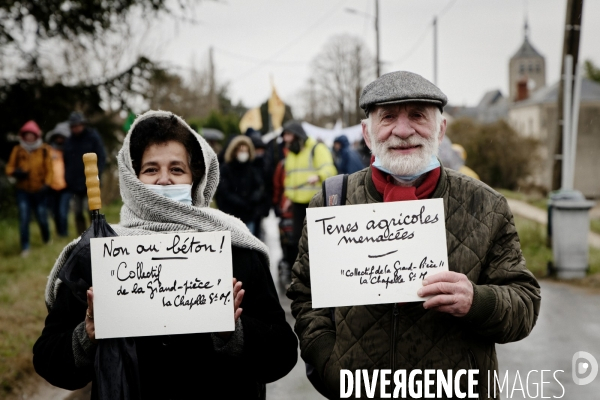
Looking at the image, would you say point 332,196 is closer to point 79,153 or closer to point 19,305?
point 19,305

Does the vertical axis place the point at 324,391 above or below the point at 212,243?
below

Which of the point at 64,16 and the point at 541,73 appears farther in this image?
the point at 541,73

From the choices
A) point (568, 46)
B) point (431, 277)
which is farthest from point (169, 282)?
point (568, 46)

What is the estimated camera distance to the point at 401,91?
2.35m

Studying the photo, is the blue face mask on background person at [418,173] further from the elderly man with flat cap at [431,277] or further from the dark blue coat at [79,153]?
the dark blue coat at [79,153]

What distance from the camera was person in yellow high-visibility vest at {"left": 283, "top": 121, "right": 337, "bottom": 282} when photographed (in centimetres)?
841

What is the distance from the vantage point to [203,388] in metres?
2.40

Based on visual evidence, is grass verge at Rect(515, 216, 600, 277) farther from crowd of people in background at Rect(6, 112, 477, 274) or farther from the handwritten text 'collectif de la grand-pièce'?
the handwritten text 'collectif de la grand-pièce'

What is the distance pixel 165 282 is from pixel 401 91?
1.05 metres

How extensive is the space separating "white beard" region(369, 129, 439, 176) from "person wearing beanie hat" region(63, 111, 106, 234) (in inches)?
333

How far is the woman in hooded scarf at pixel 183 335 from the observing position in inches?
93.0

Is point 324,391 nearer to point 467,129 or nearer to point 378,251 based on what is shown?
point 378,251

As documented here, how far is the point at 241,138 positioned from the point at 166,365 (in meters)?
6.96

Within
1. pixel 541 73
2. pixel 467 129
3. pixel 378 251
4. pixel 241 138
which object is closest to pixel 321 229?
pixel 378 251
